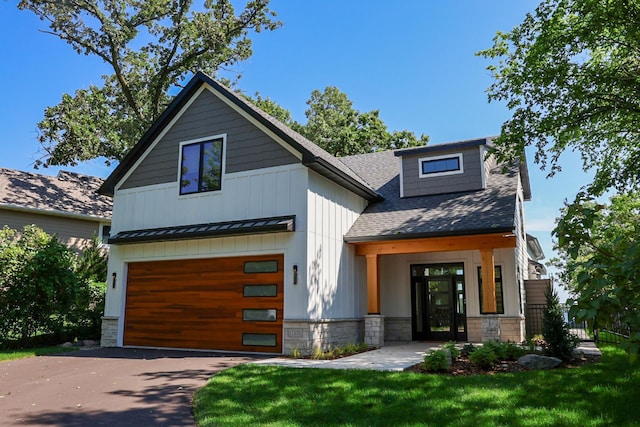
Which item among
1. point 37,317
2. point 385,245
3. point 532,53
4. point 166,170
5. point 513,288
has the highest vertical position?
point 532,53

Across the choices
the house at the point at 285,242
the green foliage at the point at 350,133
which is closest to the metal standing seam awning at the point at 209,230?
the house at the point at 285,242

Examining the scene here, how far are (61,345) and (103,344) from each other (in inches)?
41.7

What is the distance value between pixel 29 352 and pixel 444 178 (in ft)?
41.5

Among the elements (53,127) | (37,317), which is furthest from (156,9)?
(37,317)

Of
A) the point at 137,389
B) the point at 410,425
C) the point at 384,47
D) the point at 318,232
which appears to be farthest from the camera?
the point at 384,47

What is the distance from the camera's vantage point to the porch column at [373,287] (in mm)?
12984

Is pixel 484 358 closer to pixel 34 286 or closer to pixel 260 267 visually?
pixel 260 267

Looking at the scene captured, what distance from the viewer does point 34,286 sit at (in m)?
12.4

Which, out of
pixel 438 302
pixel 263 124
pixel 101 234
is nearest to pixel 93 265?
pixel 101 234

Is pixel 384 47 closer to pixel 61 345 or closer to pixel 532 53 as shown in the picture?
pixel 532 53

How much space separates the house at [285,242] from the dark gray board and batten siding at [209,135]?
3 centimetres

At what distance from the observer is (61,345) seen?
42.7ft

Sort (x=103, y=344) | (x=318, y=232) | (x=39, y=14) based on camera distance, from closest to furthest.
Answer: (x=318, y=232)
(x=103, y=344)
(x=39, y=14)

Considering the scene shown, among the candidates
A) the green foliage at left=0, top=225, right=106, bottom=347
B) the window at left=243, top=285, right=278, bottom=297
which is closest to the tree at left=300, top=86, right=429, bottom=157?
the green foliage at left=0, top=225, right=106, bottom=347
